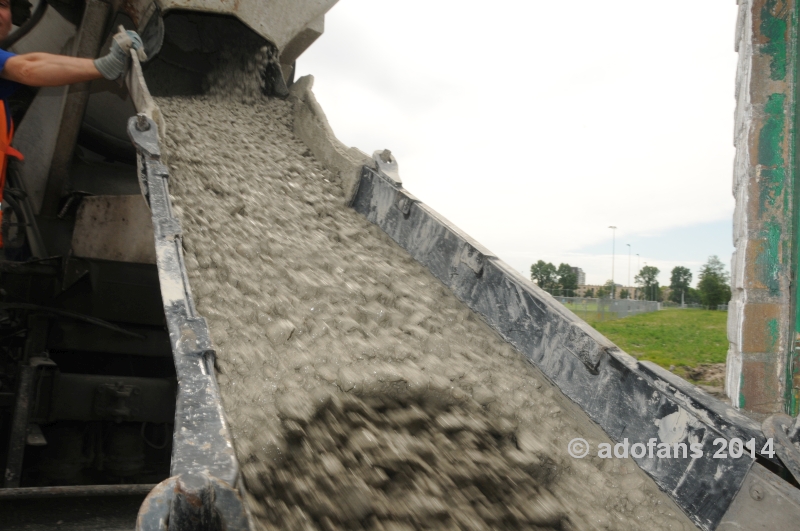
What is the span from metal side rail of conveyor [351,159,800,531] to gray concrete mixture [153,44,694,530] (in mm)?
63

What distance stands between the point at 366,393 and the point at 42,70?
6.79 feet

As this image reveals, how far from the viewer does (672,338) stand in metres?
8.77

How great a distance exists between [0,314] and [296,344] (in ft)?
6.30

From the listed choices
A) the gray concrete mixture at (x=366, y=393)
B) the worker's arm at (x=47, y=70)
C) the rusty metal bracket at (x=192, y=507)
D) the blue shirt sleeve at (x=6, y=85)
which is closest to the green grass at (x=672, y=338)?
the gray concrete mixture at (x=366, y=393)

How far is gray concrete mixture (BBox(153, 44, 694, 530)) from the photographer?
148cm

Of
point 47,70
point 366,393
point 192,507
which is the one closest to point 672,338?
point 366,393

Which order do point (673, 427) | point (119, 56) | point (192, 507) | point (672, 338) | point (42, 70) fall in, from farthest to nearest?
1. point (672, 338)
2. point (119, 56)
3. point (42, 70)
4. point (673, 427)
5. point (192, 507)

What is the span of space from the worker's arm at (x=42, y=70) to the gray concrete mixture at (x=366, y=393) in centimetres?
51

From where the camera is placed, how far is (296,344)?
1922 millimetres

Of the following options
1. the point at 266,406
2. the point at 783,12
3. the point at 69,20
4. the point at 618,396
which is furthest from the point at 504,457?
the point at 69,20

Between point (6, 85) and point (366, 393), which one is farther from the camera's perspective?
point (6, 85)

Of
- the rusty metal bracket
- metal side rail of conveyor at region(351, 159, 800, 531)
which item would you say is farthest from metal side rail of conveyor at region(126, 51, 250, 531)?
metal side rail of conveyor at region(351, 159, 800, 531)

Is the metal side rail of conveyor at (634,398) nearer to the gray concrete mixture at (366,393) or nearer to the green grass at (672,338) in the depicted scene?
the gray concrete mixture at (366,393)

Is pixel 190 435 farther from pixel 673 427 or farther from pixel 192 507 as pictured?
pixel 673 427
